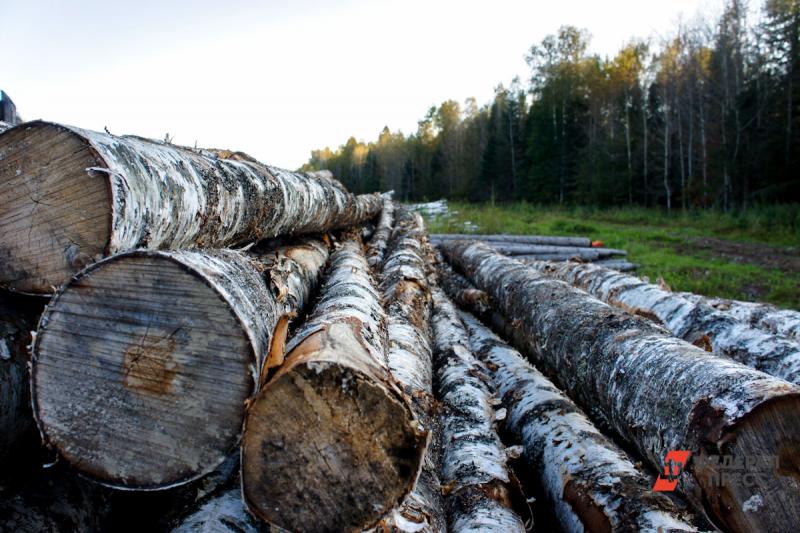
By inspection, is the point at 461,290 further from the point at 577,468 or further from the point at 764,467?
the point at 764,467

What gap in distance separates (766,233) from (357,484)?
15.5 m

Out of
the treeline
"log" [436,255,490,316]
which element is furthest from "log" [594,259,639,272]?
the treeline

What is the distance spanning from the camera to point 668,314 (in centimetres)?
410

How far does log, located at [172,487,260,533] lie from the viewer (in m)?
1.62

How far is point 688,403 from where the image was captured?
2.14 metres

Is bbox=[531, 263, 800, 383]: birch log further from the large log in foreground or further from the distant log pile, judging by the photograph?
the large log in foreground

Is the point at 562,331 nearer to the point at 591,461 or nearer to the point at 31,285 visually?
the point at 591,461

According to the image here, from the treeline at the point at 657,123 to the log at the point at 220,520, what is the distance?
781 inches

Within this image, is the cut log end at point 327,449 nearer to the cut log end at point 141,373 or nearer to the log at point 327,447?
the log at point 327,447

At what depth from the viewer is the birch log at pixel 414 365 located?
181cm

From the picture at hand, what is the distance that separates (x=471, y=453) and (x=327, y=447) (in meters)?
1.29

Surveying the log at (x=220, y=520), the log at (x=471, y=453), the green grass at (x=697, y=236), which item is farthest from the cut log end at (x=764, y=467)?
the green grass at (x=697, y=236)

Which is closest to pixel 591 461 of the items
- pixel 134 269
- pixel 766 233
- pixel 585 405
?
pixel 585 405

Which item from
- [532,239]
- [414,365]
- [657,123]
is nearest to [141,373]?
[414,365]
